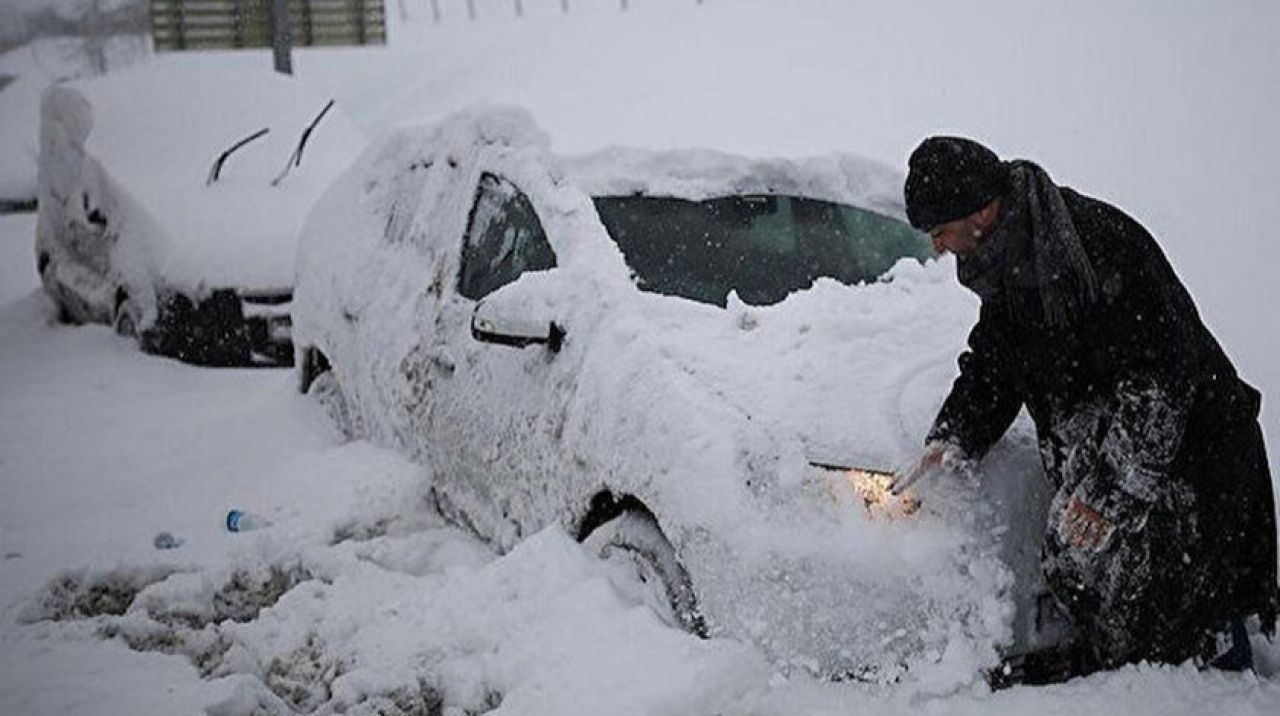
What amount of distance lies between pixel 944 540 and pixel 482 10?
1103 inches

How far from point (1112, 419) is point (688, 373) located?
1144mm

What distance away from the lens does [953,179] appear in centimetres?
286

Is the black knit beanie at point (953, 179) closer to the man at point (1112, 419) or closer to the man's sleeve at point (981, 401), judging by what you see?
the man at point (1112, 419)

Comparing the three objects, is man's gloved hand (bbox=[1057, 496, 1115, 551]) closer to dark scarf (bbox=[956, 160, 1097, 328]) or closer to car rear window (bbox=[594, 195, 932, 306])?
dark scarf (bbox=[956, 160, 1097, 328])

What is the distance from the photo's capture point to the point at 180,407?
Answer: 6.71 meters

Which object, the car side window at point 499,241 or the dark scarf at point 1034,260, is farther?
the car side window at point 499,241

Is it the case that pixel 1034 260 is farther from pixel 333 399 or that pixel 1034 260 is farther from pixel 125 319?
pixel 125 319

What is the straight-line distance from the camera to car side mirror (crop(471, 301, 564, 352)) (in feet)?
12.1

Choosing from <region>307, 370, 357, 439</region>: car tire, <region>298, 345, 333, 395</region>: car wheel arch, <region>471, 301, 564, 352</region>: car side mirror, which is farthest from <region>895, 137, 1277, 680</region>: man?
<region>298, 345, 333, 395</region>: car wheel arch

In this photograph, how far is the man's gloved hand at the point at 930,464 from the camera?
2.92 meters

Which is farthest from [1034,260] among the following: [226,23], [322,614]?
[226,23]

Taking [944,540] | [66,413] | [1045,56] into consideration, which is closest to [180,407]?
[66,413]

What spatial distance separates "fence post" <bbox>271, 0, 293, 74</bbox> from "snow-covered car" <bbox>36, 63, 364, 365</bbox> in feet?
14.6

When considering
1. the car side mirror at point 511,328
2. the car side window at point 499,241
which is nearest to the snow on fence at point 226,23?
the car side window at point 499,241
